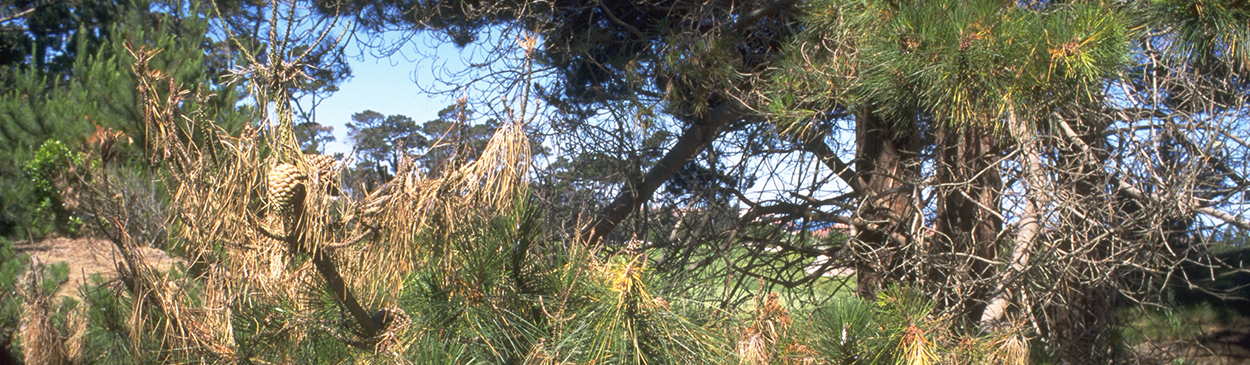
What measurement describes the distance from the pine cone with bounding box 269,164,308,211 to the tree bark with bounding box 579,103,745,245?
7.95 feet

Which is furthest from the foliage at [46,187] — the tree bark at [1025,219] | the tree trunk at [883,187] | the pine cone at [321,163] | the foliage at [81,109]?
the tree bark at [1025,219]

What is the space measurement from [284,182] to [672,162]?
289cm

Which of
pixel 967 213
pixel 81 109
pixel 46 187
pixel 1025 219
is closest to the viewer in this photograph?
pixel 1025 219

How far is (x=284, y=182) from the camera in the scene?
1.29 metres

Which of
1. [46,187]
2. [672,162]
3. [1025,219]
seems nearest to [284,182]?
[1025,219]

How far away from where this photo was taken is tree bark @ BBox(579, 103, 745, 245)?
12.5ft

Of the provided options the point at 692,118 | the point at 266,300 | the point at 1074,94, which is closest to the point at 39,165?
the point at 692,118

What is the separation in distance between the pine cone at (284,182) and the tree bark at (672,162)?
242cm

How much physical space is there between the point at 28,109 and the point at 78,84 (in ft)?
2.29

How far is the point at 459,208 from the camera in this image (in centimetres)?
151

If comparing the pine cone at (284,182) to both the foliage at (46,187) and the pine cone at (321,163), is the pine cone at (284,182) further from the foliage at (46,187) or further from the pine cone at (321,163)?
the foliage at (46,187)

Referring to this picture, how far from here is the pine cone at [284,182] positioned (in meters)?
1.29

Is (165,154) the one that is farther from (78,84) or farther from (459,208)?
(78,84)

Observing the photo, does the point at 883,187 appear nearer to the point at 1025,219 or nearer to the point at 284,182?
the point at 1025,219
